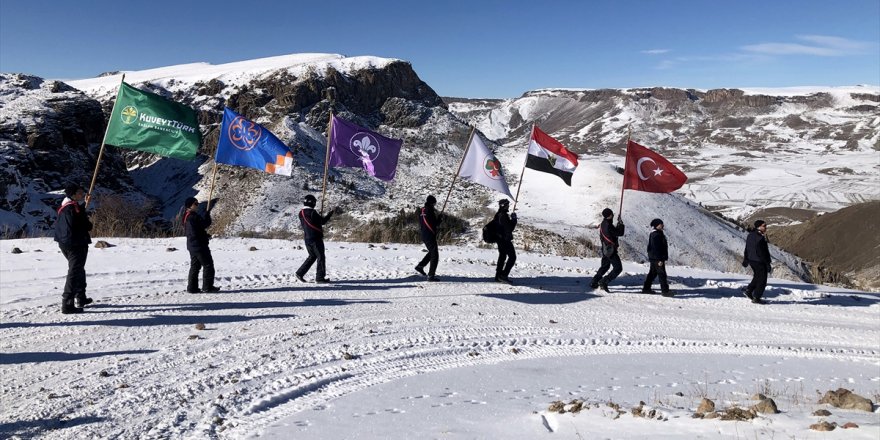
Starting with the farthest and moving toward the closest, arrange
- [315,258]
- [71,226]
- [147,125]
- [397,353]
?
[147,125] → [315,258] → [71,226] → [397,353]

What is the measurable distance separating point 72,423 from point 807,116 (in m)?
173

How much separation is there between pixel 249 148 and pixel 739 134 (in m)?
146

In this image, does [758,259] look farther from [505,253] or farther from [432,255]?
[432,255]

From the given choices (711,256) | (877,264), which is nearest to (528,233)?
(711,256)

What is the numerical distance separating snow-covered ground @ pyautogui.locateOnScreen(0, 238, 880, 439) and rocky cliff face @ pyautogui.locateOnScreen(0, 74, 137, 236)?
67.7 feet

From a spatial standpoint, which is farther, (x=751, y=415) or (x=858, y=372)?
(x=858, y=372)

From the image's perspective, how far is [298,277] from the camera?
11.9 meters

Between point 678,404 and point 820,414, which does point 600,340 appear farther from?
point 820,414

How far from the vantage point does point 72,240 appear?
352 inches

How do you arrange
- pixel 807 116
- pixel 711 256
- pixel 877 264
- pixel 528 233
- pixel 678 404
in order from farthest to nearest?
pixel 807 116 < pixel 877 264 < pixel 711 256 < pixel 528 233 < pixel 678 404

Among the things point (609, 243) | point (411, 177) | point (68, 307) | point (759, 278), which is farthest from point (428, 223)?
point (411, 177)

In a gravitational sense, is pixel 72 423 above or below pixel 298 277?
below

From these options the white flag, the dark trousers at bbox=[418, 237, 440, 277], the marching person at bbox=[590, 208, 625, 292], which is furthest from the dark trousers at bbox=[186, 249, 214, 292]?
the marching person at bbox=[590, 208, 625, 292]

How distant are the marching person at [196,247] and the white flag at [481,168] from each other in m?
5.86
